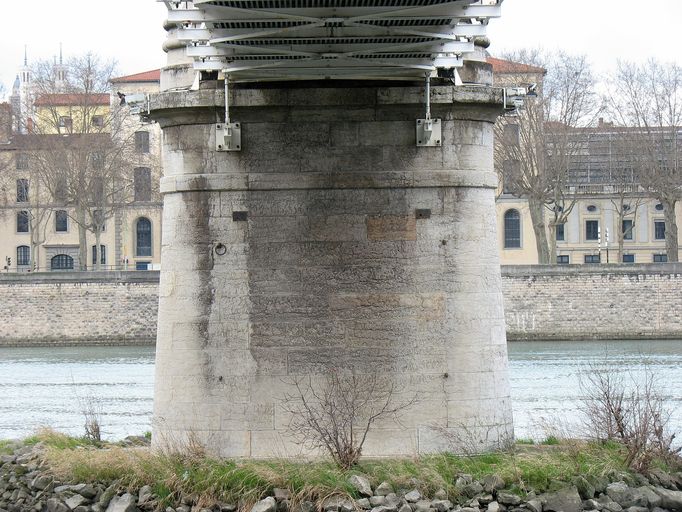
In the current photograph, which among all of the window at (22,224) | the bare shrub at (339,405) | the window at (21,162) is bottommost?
the bare shrub at (339,405)

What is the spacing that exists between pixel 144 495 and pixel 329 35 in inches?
185

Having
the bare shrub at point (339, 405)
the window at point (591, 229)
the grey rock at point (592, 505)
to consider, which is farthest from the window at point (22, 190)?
the grey rock at point (592, 505)

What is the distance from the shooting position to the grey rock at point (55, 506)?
13887mm

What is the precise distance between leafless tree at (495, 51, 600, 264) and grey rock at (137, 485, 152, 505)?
163 ft

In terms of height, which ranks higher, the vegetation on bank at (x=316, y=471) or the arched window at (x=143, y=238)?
the arched window at (x=143, y=238)

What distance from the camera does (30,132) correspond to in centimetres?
6869

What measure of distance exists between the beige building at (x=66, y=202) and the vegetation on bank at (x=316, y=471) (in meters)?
52.5

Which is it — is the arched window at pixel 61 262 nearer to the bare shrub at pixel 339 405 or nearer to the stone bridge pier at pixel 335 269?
the stone bridge pier at pixel 335 269

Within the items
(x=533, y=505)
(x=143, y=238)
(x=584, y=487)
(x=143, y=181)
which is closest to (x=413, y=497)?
(x=533, y=505)

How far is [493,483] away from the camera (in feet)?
44.7

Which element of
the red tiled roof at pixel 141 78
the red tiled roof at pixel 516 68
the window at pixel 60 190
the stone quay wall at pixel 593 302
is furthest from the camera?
the red tiled roof at pixel 141 78

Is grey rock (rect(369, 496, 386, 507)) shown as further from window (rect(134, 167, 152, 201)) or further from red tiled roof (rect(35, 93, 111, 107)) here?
window (rect(134, 167, 152, 201))

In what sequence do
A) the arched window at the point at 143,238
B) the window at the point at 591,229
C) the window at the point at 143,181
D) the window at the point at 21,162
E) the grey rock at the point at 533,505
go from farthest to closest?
1. the arched window at the point at 143,238
2. the window at the point at 591,229
3. the window at the point at 143,181
4. the window at the point at 21,162
5. the grey rock at the point at 533,505

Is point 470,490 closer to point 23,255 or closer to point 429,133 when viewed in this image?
point 429,133
